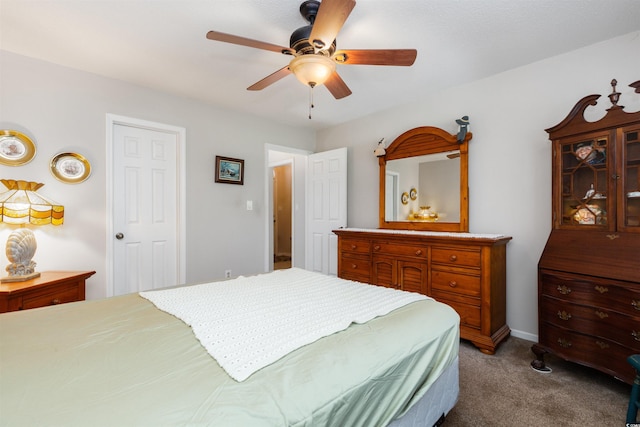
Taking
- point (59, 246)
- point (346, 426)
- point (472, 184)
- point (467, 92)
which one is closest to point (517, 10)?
point (467, 92)

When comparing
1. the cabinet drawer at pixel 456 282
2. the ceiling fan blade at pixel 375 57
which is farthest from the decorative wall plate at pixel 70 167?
the cabinet drawer at pixel 456 282

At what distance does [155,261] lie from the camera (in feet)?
10.1

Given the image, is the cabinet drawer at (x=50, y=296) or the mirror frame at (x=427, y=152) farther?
the mirror frame at (x=427, y=152)

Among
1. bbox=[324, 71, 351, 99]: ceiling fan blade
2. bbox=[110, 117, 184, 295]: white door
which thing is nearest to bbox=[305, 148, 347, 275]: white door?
bbox=[324, 71, 351, 99]: ceiling fan blade

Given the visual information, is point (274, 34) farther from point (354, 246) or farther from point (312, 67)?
point (354, 246)

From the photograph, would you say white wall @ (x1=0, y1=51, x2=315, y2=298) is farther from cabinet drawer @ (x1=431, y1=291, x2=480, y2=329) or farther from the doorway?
the doorway

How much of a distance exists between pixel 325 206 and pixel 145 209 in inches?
86.8

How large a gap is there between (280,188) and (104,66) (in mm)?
4384

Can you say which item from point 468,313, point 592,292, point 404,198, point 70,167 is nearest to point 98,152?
point 70,167

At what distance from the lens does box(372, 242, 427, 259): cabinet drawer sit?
2.67 m

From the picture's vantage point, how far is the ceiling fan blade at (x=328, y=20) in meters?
1.30

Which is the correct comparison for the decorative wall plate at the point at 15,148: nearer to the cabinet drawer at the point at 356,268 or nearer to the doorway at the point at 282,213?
the cabinet drawer at the point at 356,268

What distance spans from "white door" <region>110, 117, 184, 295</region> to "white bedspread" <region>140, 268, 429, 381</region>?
5.44 feet

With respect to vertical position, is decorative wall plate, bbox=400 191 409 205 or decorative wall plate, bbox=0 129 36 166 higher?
decorative wall plate, bbox=0 129 36 166
